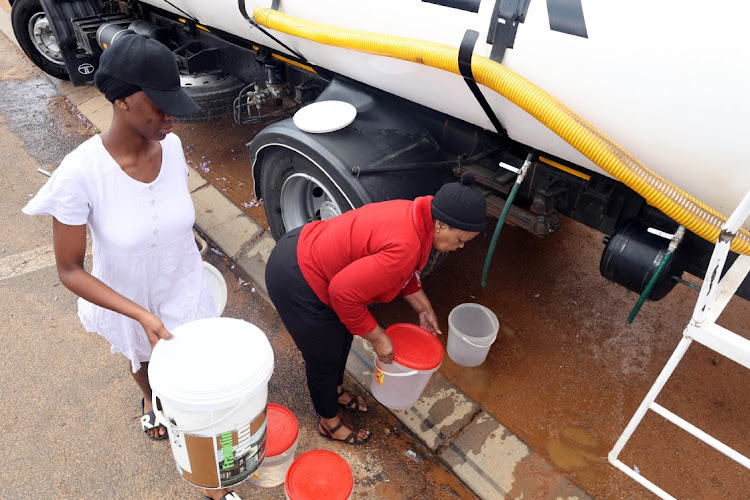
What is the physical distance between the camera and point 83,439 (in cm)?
262

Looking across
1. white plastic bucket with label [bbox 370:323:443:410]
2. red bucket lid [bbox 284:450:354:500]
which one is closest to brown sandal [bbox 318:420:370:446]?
white plastic bucket with label [bbox 370:323:443:410]

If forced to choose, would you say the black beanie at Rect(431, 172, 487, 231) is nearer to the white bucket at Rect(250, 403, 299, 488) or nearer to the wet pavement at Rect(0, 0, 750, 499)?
the white bucket at Rect(250, 403, 299, 488)

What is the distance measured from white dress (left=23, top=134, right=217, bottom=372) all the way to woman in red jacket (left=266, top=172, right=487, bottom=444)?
1.29 feet

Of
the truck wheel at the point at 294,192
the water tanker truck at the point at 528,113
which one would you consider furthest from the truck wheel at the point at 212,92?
the truck wheel at the point at 294,192

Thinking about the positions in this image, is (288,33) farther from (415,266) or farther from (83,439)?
(83,439)

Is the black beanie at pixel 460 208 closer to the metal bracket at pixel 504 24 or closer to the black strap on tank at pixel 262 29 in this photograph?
the metal bracket at pixel 504 24

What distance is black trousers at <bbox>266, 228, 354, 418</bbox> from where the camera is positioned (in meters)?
2.19

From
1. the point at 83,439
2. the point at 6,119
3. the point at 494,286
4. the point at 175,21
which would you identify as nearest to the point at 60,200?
the point at 83,439

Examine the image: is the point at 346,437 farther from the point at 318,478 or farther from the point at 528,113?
the point at 528,113

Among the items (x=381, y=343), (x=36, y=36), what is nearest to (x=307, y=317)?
(x=381, y=343)

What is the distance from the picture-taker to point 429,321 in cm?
253

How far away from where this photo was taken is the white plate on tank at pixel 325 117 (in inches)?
116

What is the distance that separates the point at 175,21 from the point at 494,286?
4026mm

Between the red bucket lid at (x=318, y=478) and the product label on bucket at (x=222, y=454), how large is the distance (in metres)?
→ 0.24
